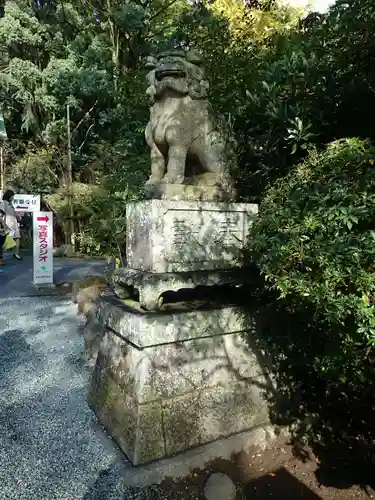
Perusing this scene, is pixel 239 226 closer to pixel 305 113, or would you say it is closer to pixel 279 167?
pixel 279 167

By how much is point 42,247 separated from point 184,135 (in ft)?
14.2

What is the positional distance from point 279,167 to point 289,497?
258 centimetres

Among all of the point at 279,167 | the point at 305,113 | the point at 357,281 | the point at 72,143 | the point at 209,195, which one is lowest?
the point at 357,281

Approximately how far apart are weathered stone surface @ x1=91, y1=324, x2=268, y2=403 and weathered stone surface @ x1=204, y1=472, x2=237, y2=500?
551 mm

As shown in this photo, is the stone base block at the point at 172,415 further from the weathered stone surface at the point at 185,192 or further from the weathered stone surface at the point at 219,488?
the weathered stone surface at the point at 185,192

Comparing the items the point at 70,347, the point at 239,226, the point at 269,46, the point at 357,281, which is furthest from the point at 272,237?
the point at 269,46

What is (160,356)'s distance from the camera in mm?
2424

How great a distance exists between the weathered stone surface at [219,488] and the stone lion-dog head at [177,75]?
2659 mm

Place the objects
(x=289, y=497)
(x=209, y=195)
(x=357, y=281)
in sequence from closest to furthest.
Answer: (x=357, y=281)
(x=289, y=497)
(x=209, y=195)

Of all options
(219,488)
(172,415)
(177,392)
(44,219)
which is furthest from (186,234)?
(44,219)

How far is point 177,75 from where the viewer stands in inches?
105

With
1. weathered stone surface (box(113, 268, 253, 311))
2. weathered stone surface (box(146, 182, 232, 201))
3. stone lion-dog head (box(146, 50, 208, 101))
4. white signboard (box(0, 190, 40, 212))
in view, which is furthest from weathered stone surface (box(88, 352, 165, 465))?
white signboard (box(0, 190, 40, 212))

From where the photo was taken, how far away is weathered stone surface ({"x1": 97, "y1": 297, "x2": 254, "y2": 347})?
93.4 inches

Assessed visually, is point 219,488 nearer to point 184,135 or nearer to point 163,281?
point 163,281
